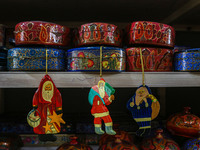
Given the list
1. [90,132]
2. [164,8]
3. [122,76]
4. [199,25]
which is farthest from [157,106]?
[199,25]

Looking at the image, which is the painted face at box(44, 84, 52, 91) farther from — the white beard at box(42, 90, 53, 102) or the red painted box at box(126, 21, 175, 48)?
the red painted box at box(126, 21, 175, 48)

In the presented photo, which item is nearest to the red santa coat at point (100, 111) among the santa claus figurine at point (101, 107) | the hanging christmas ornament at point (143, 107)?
the santa claus figurine at point (101, 107)

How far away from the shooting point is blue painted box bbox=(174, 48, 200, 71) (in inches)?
27.3

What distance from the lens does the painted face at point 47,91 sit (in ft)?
2.03

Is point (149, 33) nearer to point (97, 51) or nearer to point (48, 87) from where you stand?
point (97, 51)

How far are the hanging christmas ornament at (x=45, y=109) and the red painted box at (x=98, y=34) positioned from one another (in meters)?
0.20

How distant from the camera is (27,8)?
867mm

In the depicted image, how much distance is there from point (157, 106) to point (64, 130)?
1.54 feet

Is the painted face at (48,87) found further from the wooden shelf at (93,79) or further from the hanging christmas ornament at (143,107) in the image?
the hanging christmas ornament at (143,107)

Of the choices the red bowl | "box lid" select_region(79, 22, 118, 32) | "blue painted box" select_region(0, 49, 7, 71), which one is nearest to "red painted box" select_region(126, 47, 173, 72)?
"box lid" select_region(79, 22, 118, 32)

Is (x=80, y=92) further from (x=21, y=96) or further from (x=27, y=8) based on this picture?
(x=27, y=8)

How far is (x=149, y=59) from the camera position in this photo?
69 centimetres

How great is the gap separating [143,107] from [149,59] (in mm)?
181

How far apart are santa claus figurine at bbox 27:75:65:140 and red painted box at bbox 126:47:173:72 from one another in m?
0.30
